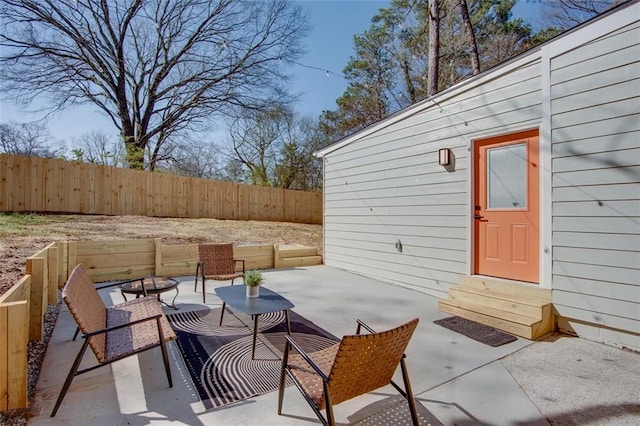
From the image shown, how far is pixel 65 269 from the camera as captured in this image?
4.75 metres

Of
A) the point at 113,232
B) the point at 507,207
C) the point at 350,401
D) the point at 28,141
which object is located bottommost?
the point at 350,401

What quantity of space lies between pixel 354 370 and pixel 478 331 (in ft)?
7.93

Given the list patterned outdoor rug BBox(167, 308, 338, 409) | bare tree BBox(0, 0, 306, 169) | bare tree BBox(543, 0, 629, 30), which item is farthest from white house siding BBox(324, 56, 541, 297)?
bare tree BBox(0, 0, 306, 169)

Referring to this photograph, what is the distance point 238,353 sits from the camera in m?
2.75

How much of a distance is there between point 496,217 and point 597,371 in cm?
195

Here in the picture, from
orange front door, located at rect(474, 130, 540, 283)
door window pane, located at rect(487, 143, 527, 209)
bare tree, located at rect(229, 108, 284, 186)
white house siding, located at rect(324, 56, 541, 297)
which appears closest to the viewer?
orange front door, located at rect(474, 130, 540, 283)

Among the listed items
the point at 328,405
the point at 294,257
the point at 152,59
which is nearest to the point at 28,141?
the point at 152,59

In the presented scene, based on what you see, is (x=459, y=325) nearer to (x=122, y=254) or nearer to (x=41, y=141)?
(x=122, y=254)

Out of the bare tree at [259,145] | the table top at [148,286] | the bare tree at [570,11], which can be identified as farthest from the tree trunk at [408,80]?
the table top at [148,286]

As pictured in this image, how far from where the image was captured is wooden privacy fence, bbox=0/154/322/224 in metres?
7.66

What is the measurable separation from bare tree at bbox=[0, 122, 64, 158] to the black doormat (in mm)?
14905

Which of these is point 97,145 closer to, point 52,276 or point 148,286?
point 52,276

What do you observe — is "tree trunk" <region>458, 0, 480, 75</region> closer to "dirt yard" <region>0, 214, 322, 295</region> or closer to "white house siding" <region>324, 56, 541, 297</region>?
"white house siding" <region>324, 56, 541, 297</region>

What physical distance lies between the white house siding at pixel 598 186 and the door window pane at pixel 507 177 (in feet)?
1.20
